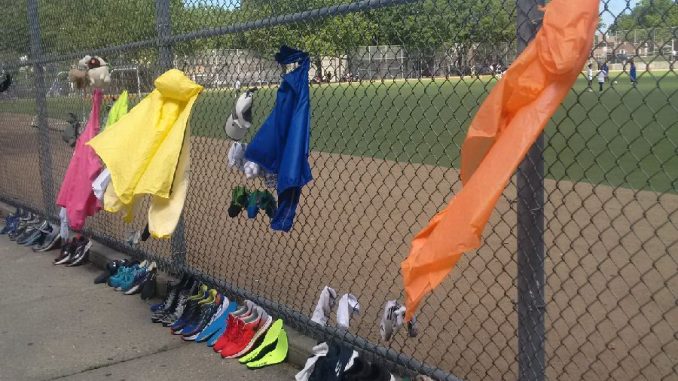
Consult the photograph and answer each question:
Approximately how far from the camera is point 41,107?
7141 mm

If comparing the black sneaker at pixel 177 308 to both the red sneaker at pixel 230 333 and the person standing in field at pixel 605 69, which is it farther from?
the person standing in field at pixel 605 69

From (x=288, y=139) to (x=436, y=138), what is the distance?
1012 mm

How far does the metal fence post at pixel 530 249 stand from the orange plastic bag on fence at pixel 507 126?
0.28 m

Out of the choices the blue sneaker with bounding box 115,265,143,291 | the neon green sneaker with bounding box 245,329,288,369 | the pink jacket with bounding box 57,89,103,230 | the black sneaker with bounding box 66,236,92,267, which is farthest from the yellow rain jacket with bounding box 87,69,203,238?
the black sneaker with bounding box 66,236,92,267

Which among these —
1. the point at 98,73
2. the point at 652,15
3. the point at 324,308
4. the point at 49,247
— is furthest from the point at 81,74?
the point at 652,15

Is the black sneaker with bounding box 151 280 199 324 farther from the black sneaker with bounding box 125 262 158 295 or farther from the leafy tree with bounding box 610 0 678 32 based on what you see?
the leafy tree with bounding box 610 0 678 32

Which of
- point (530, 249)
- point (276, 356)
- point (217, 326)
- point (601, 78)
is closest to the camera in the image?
point (601, 78)

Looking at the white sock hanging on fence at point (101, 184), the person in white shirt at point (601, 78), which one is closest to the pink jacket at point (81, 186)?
the white sock hanging on fence at point (101, 184)

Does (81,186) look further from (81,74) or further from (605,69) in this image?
(605,69)

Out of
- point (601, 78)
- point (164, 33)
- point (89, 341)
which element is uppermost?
point (164, 33)

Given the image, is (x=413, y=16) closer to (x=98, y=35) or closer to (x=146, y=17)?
(x=146, y=17)

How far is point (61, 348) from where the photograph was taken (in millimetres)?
4402

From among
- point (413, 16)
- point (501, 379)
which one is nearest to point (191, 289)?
point (501, 379)

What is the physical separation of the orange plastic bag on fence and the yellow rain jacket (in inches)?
83.5
